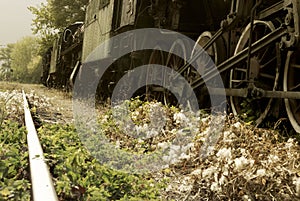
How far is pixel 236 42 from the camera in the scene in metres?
5.02

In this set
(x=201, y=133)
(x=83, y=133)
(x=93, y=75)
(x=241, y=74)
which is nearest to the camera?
(x=201, y=133)

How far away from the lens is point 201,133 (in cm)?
395

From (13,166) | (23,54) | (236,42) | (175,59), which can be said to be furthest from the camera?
(23,54)

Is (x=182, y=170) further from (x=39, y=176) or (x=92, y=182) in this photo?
(x=39, y=176)

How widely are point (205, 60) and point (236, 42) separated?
0.53 m

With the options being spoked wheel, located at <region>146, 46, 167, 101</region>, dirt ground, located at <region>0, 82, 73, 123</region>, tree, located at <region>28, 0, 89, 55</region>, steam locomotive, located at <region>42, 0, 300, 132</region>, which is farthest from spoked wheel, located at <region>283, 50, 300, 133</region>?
tree, located at <region>28, 0, 89, 55</region>

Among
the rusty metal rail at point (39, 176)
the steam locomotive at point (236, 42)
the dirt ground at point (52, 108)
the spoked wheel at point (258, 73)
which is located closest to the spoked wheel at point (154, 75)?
the steam locomotive at point (236, 42)

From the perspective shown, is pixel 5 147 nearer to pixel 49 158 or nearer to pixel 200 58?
pixel 49 158

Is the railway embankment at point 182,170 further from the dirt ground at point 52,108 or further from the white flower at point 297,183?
the dirt ground at point 52,108

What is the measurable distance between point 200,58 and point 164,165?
7.82ft

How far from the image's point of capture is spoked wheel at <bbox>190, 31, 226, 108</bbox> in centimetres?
517

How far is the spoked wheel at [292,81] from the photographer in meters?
3.74

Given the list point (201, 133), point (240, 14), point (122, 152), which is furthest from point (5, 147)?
point (240, 14)

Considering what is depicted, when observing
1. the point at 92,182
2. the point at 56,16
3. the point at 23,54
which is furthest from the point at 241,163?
the point at 23,54
